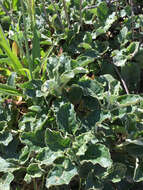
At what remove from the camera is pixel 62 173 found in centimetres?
140

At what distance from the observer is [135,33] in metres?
2.05

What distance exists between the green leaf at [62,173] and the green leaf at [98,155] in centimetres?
7

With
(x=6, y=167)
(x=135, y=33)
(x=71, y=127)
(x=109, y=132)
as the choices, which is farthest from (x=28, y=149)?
(x=135, y=33)

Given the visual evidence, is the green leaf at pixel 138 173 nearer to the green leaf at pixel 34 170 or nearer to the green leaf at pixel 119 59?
the green leaf at pixel 34 170

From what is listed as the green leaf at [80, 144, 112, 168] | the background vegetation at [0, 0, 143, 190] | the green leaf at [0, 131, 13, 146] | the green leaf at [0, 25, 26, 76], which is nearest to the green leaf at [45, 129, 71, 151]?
the background vegetation at [0, 0, 143, 190]

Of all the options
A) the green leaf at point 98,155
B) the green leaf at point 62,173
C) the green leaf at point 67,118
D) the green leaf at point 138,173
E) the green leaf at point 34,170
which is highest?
the green leaf at point 67,118

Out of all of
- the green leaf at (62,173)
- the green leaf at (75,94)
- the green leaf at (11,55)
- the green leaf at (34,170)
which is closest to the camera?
the green leaf at (62,173)

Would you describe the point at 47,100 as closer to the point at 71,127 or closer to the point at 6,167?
the point at 71,127

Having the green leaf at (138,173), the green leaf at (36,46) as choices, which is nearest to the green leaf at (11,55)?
the green leaf at (36,46)

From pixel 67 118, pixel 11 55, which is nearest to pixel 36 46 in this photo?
pixel 11 55

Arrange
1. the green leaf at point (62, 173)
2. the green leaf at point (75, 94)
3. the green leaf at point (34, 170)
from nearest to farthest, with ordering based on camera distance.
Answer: the green leaf at point (62, 173), the green leaf at point (34, 170), the green leaf at point (75, 94)

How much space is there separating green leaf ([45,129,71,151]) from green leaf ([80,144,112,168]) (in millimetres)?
105

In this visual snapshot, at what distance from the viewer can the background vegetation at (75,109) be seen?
1.46 metres

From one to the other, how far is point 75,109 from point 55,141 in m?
0.37
